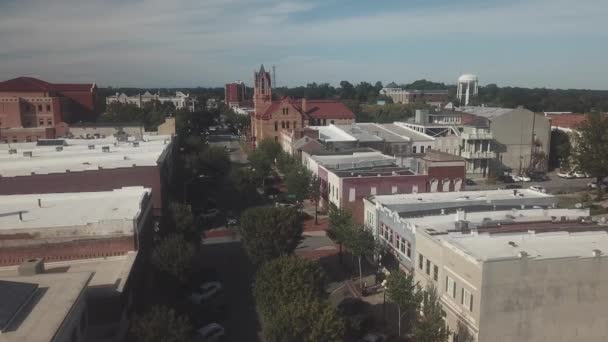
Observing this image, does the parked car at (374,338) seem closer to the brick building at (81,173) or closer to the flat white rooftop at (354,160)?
the brick building at (81,173)

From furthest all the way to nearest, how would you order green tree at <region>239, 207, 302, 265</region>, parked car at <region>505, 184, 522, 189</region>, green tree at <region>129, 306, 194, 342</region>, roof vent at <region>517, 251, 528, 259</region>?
parked car at <region>505, 184, 522, 189</region> → green tree at <region>239, 207, 302, 265</region> → roof vent at <region>517, 251, 528, 259</region> → green tree at <region>129, 306, 194, 342</region>

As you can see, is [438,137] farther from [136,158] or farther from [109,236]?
[109,236]

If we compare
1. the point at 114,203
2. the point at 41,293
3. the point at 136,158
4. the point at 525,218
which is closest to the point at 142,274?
the point at 114,203

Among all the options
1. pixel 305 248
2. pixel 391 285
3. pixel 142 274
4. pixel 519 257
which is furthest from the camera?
pixel 305 248

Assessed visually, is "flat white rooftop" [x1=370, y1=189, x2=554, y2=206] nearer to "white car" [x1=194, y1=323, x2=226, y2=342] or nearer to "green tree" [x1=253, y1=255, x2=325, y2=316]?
"green tree" [x1=253, y1=255, x2=325, y2=316]

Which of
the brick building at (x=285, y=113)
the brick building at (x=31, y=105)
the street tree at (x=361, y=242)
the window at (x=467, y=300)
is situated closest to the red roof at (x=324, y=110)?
the brick building at (x=285, y=113)

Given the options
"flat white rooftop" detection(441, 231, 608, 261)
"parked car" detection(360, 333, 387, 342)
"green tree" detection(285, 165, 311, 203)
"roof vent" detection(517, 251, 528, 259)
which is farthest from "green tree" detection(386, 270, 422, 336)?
"green tree" detection(285, 165, 311, 203)

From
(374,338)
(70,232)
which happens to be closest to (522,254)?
(374,338)

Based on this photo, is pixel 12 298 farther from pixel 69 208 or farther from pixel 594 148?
pixel 594 148
